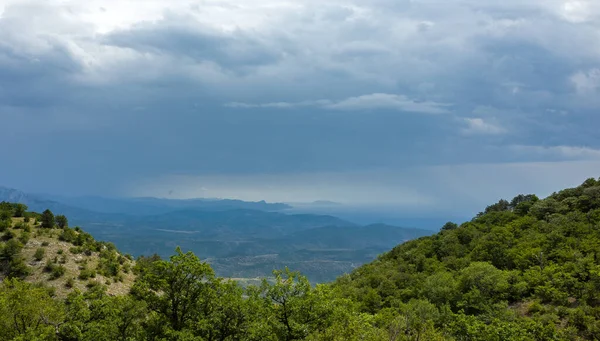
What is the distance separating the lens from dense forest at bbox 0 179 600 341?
2877cm

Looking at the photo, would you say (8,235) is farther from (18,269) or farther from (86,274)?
(86,274)

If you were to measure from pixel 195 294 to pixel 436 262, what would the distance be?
188ft

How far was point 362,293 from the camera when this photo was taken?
218 feet

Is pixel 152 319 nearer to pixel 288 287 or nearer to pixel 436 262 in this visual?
pixel 288 287

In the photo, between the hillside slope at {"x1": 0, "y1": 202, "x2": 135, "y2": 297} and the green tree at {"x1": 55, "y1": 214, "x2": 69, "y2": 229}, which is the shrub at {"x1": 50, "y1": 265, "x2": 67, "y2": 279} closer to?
the hillside slope at {"x1": 0, "y1": 202, "x2": 135, "y2": 297}

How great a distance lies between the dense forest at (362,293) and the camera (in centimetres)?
2877

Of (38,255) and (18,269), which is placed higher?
(38,255)

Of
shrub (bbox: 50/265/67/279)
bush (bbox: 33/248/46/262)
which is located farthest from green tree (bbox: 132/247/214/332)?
bush (bbox: 33/248/46/262)

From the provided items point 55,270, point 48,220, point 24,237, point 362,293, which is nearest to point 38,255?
point 55,270

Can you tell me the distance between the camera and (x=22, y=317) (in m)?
28.5

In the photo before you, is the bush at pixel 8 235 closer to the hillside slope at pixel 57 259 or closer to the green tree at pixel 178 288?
the hillside slope at pixel 57 259

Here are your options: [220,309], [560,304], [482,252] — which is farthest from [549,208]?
[220,309]

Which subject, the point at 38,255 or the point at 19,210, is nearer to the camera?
the point at 38,255

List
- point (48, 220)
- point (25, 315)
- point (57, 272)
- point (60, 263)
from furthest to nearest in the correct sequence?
point (48, 220) → point (60, 263) → point (57, 272) → point (25, 315)
